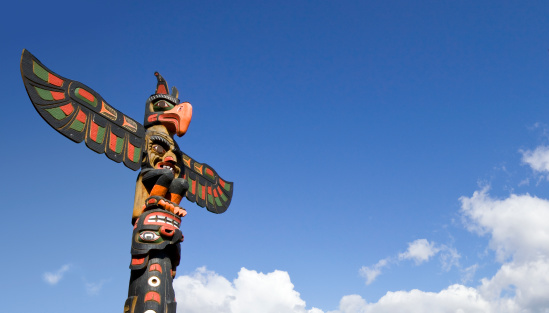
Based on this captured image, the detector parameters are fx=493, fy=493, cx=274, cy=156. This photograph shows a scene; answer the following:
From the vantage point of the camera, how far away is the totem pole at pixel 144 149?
763cm

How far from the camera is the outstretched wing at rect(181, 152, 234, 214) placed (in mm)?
11141

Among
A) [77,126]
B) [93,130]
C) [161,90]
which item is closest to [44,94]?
[77,126]

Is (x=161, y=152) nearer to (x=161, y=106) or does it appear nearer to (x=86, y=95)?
(x=161, y=106)

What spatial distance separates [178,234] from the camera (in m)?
8.01

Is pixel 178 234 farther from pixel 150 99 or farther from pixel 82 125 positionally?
pixel 150 99

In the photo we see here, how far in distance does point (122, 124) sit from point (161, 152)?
3.05 ft

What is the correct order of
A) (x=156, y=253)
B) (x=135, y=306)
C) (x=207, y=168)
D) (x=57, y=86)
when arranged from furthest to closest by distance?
(x=207, y=168) → (x=57, y=86) → (x=156, y=253) → (x=135, y=306)

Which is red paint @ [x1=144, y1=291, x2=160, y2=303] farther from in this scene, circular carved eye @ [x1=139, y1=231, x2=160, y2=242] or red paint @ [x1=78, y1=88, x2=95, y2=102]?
red paint @ [x1=78, y1=88, x2=95, y2=102]

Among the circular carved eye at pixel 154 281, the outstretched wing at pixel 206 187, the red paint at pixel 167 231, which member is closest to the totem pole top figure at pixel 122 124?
the red paint at pixel 167 231

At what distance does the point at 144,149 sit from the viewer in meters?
9.41

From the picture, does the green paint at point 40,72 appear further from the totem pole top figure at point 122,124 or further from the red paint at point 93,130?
the red paint at point 93,130

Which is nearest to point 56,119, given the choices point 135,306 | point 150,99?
point 150,99

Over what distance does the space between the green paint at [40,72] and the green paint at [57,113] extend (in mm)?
521

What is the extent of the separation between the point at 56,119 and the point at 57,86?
65cm
